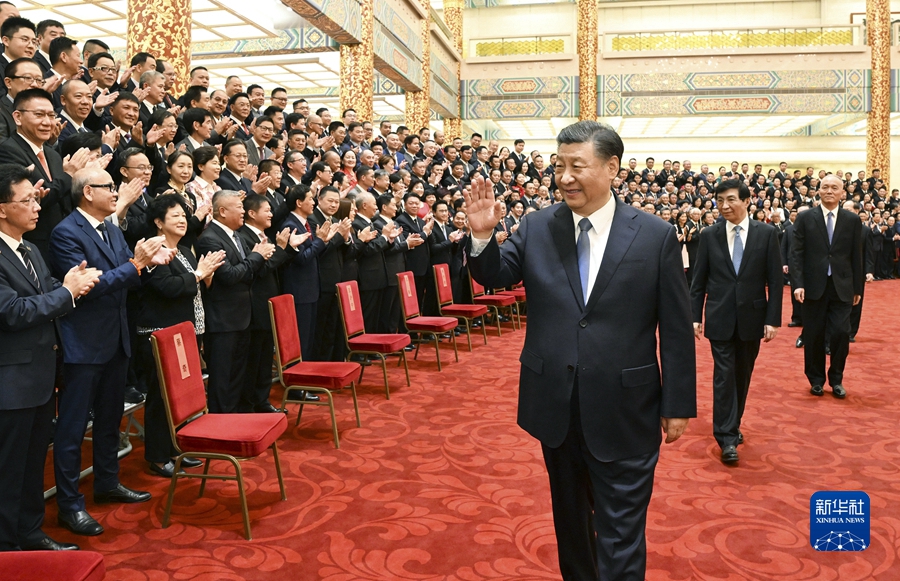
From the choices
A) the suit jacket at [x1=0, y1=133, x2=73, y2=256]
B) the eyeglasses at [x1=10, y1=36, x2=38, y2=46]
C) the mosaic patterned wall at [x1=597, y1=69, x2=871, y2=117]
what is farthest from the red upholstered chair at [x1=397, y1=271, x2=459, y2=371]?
the mosaic patterned wall at [x1=597, y1=69, x2=871, y2=117]

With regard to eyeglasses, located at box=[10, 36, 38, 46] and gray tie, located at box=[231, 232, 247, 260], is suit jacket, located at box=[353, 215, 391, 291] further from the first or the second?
eyeglasses, located at box=[10, 36, 38, 46]

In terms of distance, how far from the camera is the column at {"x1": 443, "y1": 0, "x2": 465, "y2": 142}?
18.1 meters

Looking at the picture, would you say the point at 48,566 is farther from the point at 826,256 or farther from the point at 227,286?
the point at 826,256

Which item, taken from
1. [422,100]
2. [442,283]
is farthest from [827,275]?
[422,100]

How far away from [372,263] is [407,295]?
1.36ft

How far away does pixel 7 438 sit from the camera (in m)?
2.29

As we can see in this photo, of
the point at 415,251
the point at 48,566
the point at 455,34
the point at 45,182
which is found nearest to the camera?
the point at 48,566

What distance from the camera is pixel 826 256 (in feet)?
15.5

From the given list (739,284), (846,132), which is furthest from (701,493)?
(846,132)

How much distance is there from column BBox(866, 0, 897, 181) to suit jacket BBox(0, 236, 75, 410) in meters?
18.3

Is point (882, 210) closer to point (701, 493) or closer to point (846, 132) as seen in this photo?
point (846, 132)

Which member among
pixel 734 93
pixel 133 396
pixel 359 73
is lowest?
pixel 133 396

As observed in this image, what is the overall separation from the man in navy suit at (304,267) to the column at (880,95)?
53.0 ft

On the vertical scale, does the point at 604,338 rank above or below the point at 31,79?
below
